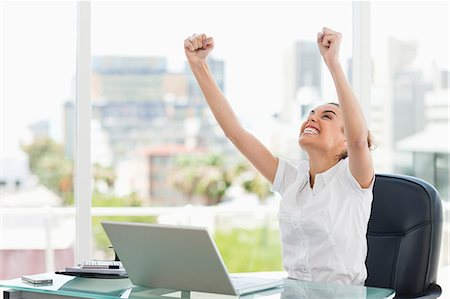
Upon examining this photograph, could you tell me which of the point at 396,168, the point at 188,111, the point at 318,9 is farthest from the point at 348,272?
the point at 188,111

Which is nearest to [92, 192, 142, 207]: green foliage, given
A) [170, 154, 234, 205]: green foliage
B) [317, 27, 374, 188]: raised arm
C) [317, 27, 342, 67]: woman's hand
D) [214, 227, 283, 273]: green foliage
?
[170, 154, 234, 205]: green foliage

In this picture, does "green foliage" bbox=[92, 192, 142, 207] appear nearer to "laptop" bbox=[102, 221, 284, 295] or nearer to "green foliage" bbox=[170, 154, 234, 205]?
"green foliage" bbox=[170, 154, 234, 205]

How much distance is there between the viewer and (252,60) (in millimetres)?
5340

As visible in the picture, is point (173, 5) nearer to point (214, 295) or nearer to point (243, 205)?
point (243, 205)

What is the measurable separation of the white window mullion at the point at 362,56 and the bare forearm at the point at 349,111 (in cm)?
152

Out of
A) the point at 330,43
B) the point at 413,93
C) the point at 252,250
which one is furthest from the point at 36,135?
the point at 330,43

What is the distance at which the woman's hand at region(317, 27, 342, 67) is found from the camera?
8.95ft

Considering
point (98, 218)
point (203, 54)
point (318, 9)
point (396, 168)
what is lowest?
point (98, 218)

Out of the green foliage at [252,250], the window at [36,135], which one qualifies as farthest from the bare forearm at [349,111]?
the green foliage at [252,250]

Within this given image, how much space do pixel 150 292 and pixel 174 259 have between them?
0.15 meters

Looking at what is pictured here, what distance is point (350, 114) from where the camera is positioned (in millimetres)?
2836

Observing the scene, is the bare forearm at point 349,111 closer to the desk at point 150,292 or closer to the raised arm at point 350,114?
the raised arm at point 350,114

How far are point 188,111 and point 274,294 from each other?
11.9 ft

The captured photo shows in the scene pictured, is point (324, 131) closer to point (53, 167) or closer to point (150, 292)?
point (150, 292)
